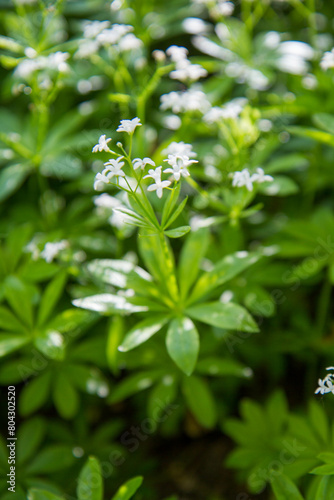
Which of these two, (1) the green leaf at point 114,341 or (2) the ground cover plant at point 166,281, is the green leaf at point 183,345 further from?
(1) the green leaf at point 114,341

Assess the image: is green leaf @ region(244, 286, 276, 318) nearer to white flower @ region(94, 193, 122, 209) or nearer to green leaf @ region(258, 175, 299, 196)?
green leaf @ region(258, 175, 299, 196)

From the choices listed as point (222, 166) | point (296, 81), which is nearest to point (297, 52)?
point (296, 81)

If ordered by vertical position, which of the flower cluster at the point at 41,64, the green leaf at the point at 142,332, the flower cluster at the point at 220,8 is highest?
the flower cluster at the point at 220,8

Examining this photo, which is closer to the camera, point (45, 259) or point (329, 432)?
point (329, 432)

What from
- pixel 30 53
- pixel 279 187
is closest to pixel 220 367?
pixel 279 187

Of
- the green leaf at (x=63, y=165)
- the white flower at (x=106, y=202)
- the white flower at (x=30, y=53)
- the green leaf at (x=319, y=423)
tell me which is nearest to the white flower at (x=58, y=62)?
the white flower at (x=30, y=53)

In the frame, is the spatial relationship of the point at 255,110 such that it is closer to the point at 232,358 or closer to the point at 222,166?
the point at 222,166
